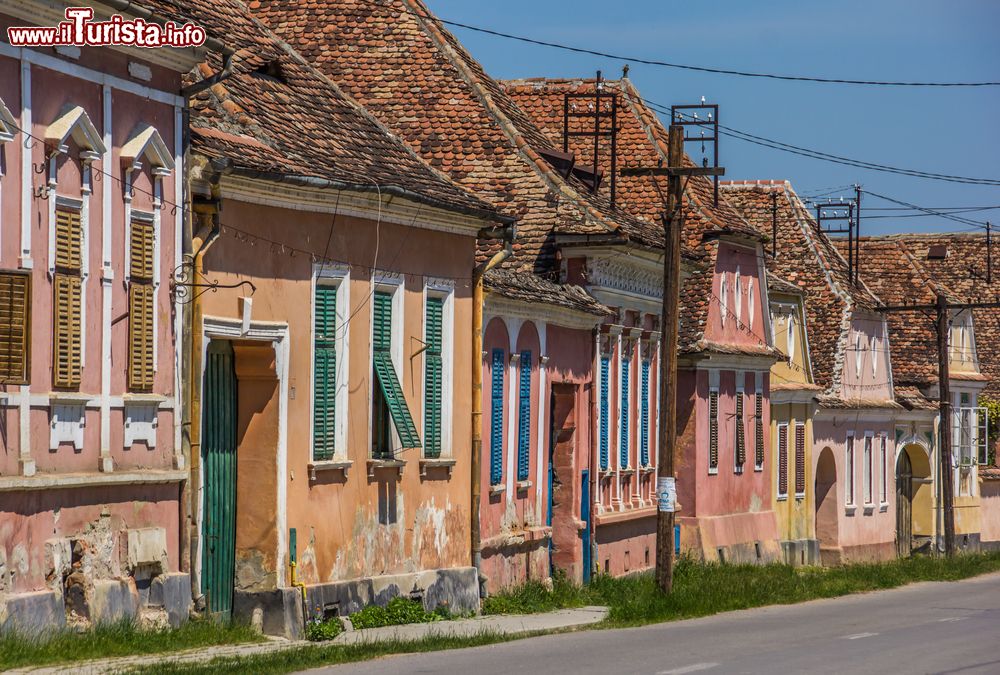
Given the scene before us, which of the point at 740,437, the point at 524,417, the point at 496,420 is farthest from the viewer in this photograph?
the point at 740,437

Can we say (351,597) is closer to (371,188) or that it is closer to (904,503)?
(371,188)

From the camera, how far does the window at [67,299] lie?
15133 mm

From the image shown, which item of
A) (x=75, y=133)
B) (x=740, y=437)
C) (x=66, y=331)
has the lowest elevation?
(x=740, y=437)

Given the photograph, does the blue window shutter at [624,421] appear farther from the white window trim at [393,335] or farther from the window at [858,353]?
the window at [858,353]

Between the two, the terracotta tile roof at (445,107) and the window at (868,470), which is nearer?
the terracotta tile roof at (445,107)

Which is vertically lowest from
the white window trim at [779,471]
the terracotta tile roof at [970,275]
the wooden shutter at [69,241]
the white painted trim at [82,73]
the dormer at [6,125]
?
the white window trim at [779,471]

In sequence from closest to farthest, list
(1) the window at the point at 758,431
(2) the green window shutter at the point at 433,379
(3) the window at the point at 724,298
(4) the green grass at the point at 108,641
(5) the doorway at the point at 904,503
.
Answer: (4) the green grass at the point at 108,641
(2) the green window shutter at the point at 433,379
(3) the window at the point at 724,298
(1) the window at the point at 758,431
(5) the doorway at the point at 904,503

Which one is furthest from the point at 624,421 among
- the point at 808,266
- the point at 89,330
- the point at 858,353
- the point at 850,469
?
the point at 858,353

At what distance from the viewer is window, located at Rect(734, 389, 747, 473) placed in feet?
134

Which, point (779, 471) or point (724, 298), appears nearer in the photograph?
point (724, 298)

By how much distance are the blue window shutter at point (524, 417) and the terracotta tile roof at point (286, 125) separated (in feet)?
12.7

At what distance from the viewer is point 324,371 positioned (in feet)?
65.9

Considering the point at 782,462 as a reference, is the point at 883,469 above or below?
below

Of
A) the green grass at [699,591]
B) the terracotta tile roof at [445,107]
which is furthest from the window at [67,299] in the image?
the terracotta tile roof at [445,107]
